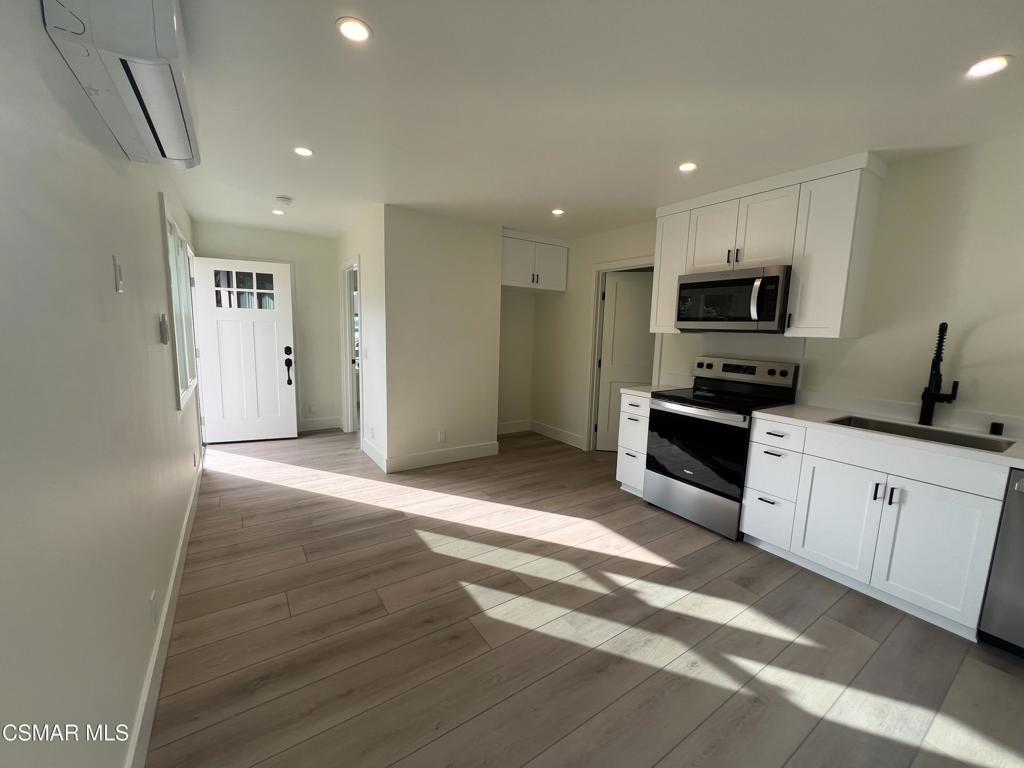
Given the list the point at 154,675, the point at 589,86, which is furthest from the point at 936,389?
the point at 154,675

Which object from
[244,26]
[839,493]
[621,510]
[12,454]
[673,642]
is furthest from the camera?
[621,510]

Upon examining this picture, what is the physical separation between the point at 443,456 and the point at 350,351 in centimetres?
202

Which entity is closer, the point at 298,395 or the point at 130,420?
the point at 130,420

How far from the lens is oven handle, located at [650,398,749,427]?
107 inches

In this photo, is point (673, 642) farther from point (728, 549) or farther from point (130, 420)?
point (130, 420)

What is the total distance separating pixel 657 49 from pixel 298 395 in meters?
5.13

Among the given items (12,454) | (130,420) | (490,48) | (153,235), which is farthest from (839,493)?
(153,235)

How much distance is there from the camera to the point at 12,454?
0.76 metres

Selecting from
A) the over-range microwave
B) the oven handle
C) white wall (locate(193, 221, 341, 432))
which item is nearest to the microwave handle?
the over-range microwave

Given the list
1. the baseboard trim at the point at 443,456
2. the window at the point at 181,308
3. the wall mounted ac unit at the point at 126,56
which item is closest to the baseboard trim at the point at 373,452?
the baseboard trim at the point at 443,456

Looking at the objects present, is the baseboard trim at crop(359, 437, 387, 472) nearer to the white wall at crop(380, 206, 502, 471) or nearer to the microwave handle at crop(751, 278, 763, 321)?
the white wall at crop(380, 206, 502, 471)

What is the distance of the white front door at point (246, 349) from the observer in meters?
4.52

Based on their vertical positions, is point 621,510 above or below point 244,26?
below

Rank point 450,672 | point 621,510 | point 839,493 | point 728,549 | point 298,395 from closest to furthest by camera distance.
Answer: point 450,672 → point 839,493 → point 728,549 → point 621,510 → point 298,395
